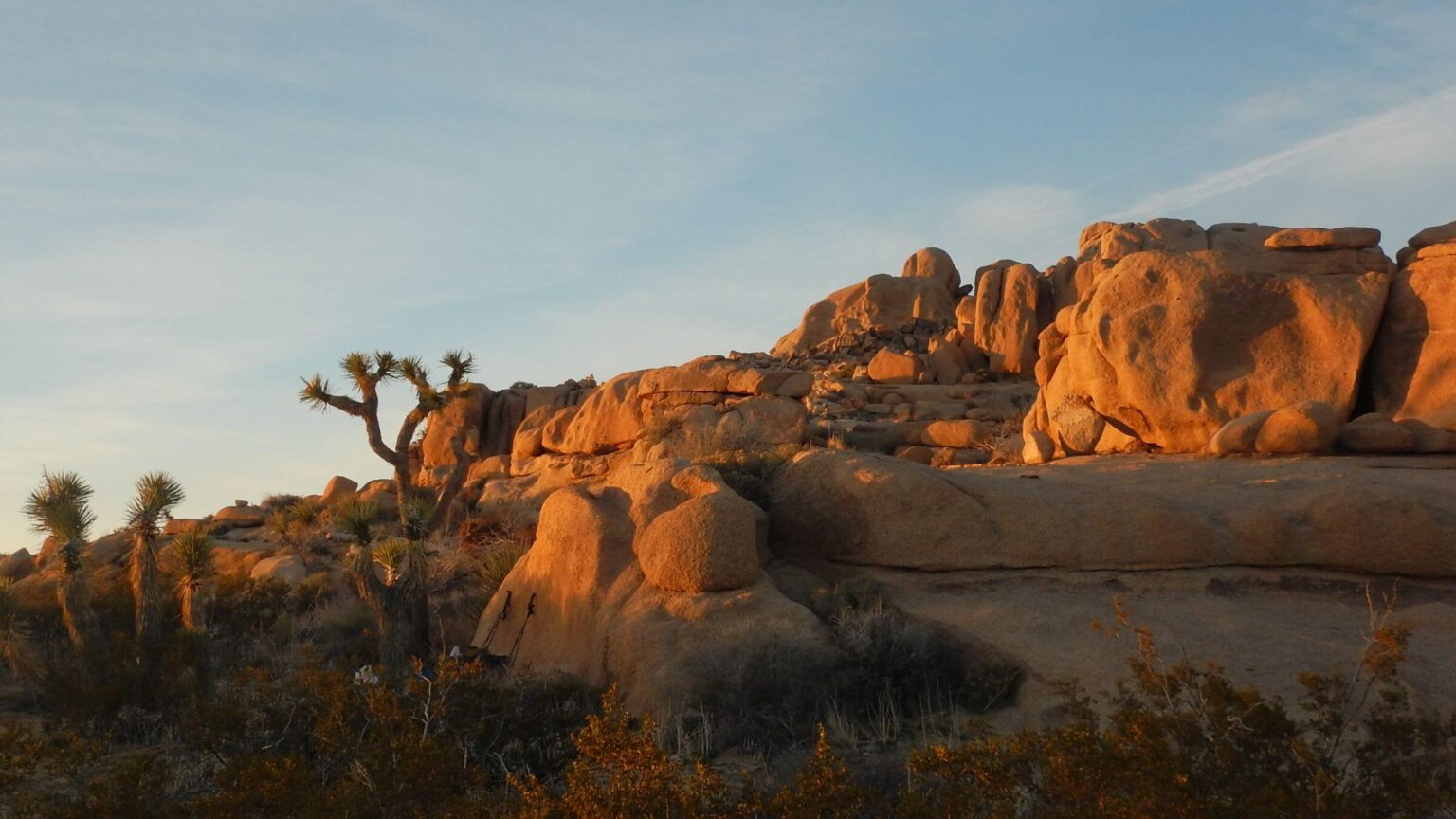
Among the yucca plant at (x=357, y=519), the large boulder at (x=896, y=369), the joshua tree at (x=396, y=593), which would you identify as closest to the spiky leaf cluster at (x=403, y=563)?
the joshua tree at (x=396, y=593)

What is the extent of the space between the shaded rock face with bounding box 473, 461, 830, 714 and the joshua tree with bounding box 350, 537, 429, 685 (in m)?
1.12

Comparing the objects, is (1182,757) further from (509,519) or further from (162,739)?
(509,519)

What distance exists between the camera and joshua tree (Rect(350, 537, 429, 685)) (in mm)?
13445

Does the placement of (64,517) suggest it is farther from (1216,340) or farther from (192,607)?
(1216,340)

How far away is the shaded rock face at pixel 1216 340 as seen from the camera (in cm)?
1711

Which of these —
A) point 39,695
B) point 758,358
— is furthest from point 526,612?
point 758,358

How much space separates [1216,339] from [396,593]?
39.4 ft

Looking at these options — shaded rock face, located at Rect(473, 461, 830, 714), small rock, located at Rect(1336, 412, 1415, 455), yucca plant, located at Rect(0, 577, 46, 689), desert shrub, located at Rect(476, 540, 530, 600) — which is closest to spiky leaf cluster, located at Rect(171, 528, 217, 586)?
yucca plant, located at Rect(0, 577, 46, 689)

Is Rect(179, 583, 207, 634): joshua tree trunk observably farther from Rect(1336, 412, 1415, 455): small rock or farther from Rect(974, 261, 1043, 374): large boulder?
Rect(974, 261, 1043, 374): large boulder

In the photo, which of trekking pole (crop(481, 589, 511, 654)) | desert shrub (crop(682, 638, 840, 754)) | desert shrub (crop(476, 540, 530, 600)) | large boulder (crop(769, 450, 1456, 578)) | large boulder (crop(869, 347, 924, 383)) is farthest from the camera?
large boulder (crop(869, 347, 924, 383))

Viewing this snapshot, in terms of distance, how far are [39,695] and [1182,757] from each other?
39.7 ft

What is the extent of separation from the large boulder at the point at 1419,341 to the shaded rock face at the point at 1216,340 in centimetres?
29

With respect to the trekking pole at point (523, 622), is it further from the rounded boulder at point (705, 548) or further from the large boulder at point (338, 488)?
the large boulder at point (338, 488)

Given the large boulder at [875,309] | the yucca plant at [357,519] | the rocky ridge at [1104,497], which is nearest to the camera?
the rocky ridge at [1104,497]
